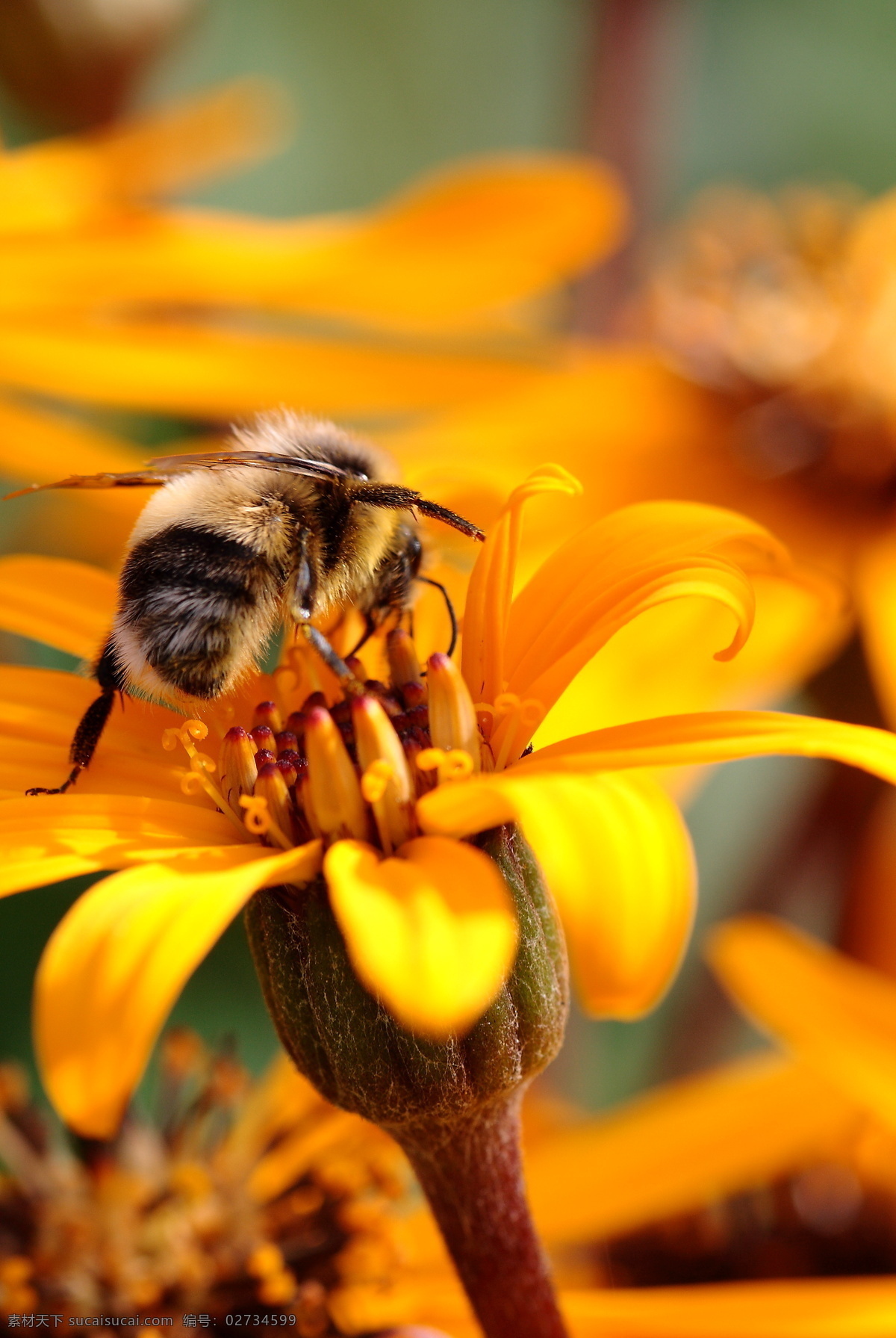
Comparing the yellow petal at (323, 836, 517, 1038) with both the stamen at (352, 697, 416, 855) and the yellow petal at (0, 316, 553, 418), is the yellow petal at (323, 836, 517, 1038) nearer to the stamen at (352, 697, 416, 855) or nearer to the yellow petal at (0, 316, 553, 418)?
the stamen at (352, 697, 416, 855)

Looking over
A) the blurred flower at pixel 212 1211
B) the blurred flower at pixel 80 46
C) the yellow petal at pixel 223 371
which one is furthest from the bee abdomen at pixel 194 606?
the blurred flower at pixel 80 46

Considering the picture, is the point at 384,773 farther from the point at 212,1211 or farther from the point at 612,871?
the point at 212,1211

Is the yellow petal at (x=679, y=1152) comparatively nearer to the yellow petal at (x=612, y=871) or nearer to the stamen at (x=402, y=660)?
the stamen at (x=402, y=660)

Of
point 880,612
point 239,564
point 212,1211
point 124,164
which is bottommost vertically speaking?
point 212,1211

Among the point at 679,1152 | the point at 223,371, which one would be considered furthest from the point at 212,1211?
the point at 223,371

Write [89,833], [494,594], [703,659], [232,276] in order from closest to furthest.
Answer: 1. [89,833]
2. [494,594]
3. [703,659]
4. [232,276]
